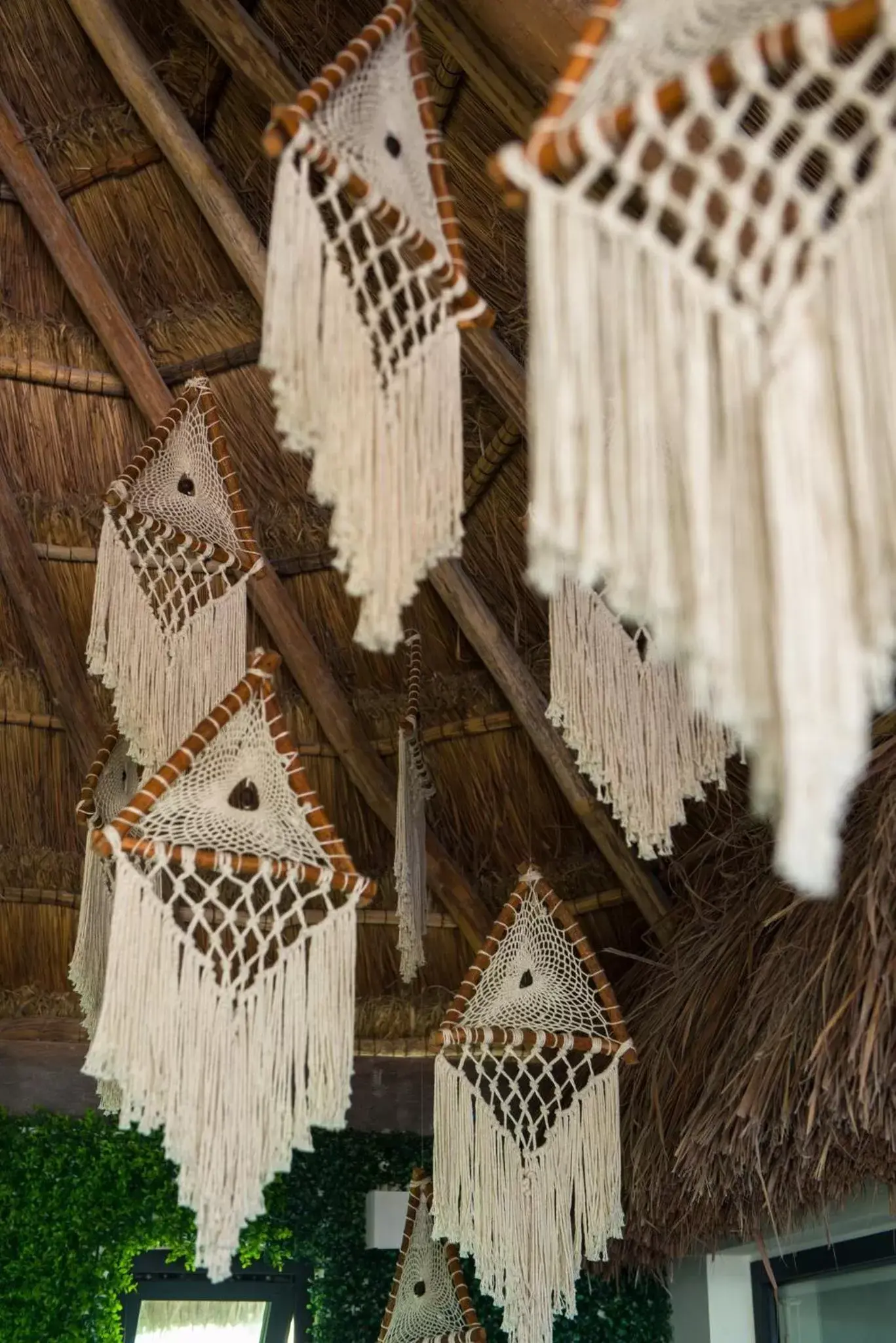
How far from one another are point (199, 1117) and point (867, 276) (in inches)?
77.4

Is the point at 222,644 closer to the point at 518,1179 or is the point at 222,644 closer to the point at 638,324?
the point at 518,1179

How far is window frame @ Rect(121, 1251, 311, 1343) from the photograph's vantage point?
15.4ft

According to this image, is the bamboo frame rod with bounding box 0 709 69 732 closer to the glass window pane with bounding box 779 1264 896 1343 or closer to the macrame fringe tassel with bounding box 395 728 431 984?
the macrame fringe tassel with bounding box 395 728 431 984

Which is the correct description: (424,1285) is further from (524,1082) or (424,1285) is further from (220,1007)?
(220,1007)

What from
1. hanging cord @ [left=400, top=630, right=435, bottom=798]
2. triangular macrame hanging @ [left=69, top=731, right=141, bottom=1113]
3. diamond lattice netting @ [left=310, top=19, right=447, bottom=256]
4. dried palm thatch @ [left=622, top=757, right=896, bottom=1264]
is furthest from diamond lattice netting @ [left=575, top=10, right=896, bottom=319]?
hanging cord @ [left=400, top=630, right=435, bottom=798]

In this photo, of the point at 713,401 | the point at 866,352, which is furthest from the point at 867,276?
the point at 713,401

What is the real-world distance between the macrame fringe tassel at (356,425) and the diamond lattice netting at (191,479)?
5.98 feet

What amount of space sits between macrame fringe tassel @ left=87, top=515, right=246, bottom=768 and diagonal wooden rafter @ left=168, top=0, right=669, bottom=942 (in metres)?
0.81

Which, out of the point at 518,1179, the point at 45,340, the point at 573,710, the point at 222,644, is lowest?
the point at 518,1179

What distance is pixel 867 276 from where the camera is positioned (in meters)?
1.43

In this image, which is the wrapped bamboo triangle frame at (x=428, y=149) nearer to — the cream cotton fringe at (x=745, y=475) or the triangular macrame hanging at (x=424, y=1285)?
the cream cotton fringe at (x=745, y=475)

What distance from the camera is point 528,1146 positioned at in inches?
145

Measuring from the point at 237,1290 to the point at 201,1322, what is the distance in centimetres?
15

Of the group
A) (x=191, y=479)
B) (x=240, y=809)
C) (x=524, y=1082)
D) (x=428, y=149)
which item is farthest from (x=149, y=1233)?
(x=428, y=149)
